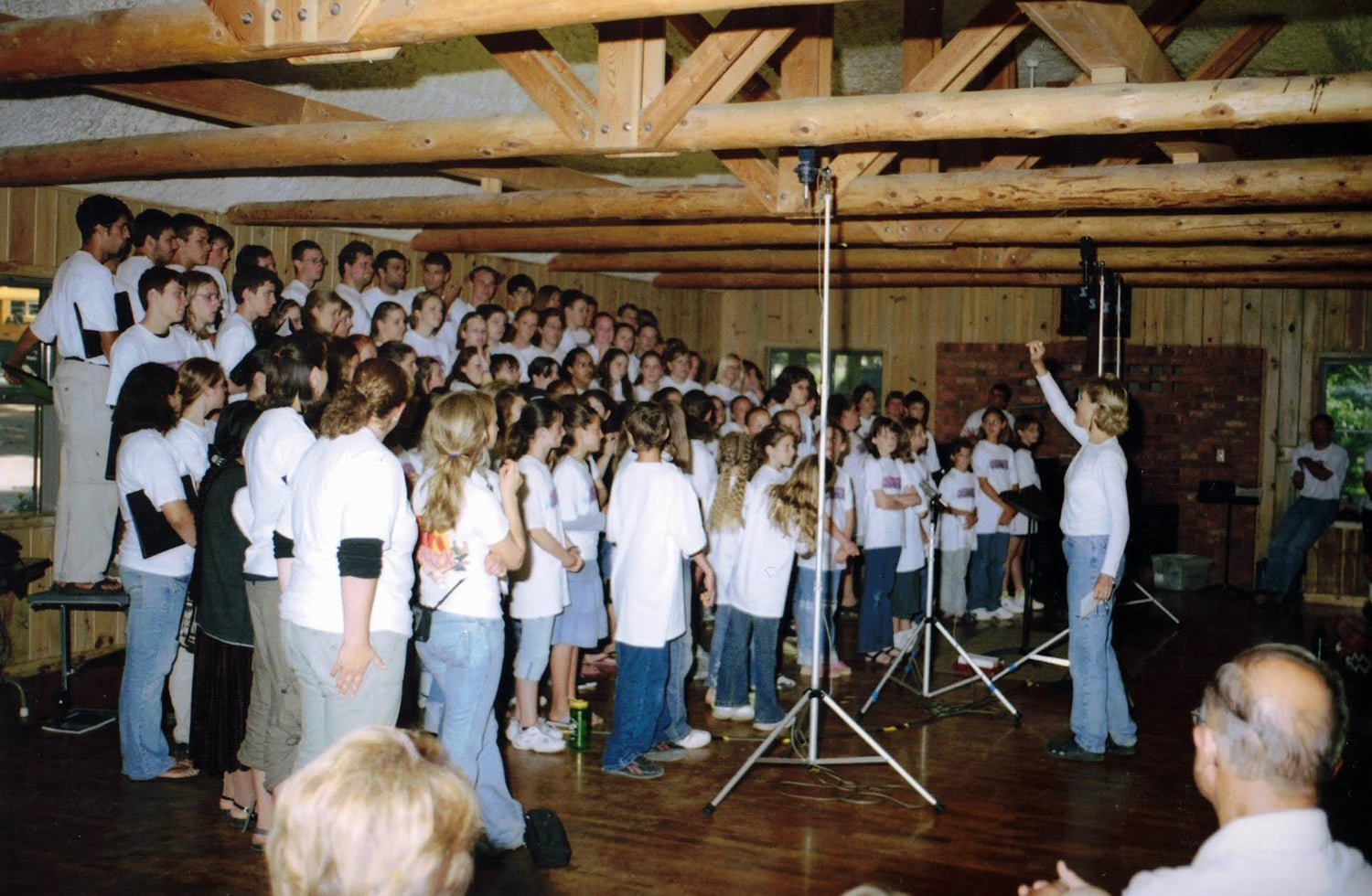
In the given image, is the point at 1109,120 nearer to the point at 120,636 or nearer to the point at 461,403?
the point at 461,403

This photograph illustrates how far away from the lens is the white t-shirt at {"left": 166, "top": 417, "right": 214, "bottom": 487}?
478 cm

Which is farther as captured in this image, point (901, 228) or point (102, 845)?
point (901, 228)

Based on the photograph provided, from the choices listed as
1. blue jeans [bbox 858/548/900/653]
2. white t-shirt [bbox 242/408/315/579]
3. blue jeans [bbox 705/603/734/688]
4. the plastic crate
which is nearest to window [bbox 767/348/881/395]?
the plastic crate

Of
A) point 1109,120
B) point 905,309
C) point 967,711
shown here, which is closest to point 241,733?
point 967,711

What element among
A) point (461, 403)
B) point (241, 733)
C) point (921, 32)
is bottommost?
point (241, 733)

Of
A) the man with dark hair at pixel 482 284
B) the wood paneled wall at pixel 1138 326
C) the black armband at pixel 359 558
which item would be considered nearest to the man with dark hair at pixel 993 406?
the wood paneled wall at pixel 1138 326

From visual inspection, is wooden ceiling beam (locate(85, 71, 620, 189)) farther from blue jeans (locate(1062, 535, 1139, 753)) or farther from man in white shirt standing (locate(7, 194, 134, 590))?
blue jeans (locate(1062, 535, 1139, 753))

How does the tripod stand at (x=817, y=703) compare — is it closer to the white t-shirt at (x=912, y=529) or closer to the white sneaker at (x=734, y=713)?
the white sneaker at (x=734, y=713)

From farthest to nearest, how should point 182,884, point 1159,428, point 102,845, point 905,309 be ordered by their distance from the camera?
point 905,309 → point 1159,428 → point 102,845 → point 182,884

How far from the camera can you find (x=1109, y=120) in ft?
16.5

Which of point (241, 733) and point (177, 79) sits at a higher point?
point (177, 79)

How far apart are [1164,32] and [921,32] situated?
1326mm

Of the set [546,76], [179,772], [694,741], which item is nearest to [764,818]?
[694,741]

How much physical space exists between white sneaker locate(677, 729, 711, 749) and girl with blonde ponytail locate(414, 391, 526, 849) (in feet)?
5.97
